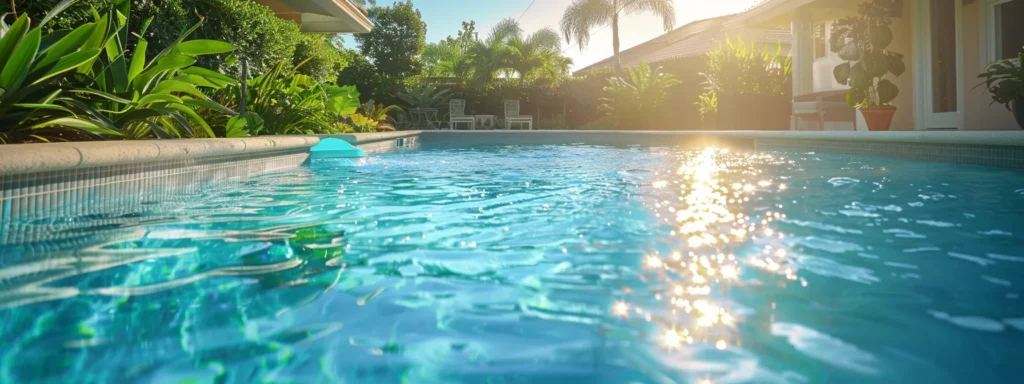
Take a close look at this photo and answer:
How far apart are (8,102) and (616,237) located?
3.11 meters

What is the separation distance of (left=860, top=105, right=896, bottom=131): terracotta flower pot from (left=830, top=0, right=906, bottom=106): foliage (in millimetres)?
101

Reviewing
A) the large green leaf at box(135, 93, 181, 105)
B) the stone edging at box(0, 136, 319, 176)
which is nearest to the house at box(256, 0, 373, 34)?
the large green leaf at box(135, 93, 181, 105)

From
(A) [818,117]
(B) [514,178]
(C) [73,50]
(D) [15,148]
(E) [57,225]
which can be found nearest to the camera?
(D) [15,148]

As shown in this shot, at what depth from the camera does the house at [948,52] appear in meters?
8.36

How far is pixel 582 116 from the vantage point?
22.2m

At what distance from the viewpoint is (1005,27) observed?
8.35 meters

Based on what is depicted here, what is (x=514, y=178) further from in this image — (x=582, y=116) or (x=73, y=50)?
(x=582, y=116)

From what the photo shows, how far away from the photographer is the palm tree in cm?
2720

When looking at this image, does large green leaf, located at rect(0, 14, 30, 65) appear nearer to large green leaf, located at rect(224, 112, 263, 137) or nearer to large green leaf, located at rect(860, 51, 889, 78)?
large green leaf, located at rect(224, 112, 263, 137)

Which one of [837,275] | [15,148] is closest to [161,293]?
[15,148]

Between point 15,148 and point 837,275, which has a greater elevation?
point 15,148

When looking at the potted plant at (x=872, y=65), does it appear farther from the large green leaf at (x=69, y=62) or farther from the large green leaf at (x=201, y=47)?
the large green leaf at (x=69, y=62)

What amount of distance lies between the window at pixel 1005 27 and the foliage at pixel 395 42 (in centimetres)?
1850

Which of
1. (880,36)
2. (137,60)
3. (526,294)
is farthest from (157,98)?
(880,36)
